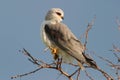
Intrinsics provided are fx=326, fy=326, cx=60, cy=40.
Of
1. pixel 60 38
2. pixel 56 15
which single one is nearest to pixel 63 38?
pixel 60 38

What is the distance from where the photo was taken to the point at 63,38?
231 inches

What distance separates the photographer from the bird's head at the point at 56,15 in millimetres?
6281

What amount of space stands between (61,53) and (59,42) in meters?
0.43

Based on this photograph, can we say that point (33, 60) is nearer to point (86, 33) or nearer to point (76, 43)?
point (86, 33)

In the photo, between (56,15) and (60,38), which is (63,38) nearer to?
(60,38)

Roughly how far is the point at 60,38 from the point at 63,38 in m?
0.06

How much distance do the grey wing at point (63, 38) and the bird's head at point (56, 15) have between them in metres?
0.21

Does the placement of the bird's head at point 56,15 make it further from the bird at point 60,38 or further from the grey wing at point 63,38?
the grey wing at point 63,38

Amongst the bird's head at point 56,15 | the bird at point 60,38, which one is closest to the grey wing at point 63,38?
the bird at point 60,38

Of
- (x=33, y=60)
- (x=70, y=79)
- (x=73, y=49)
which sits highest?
(x=33, y=60)

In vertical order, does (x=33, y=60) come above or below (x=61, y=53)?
above

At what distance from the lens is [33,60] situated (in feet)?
11.6

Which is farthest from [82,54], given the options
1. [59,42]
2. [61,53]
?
[59,42]

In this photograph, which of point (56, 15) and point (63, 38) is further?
point (56, 15)
